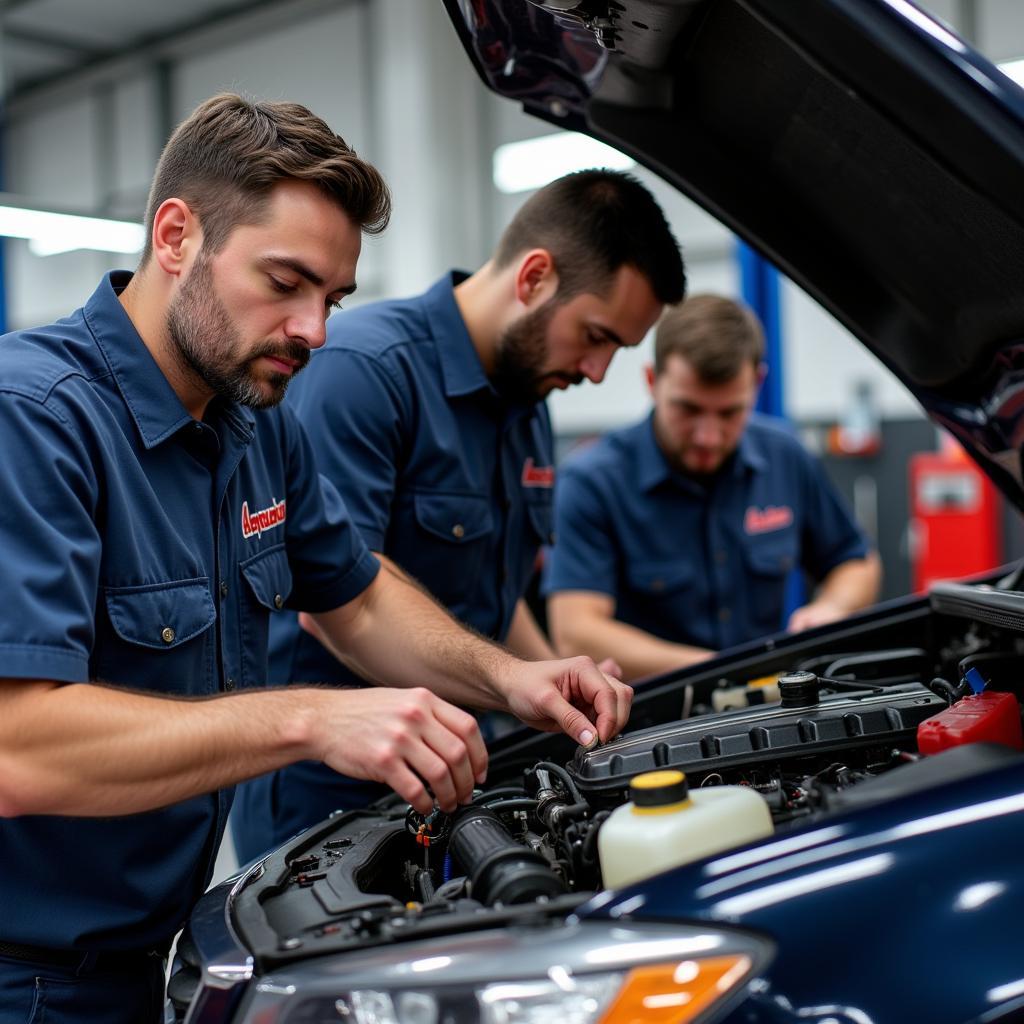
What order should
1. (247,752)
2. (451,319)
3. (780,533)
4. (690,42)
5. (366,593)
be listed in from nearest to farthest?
(247,752) → (690,42) → (366,593) → (451,319) → (780,533)

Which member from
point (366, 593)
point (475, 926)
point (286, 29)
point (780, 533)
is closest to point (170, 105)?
point (286, 29)

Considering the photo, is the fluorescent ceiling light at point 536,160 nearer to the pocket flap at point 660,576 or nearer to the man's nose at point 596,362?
the pocket flap at point 660,576

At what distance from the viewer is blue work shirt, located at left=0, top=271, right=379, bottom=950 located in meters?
1.06

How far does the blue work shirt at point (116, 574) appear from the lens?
106 cm

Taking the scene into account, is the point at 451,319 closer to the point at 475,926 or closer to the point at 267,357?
Result: the point at 267,357

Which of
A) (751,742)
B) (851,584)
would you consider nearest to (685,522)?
(851,584)

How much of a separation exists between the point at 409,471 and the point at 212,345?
651 millimetres

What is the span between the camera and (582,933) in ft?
2.69

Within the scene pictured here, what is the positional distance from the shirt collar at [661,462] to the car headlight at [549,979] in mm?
1840

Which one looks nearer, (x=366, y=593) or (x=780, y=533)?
(x=366, y=593)

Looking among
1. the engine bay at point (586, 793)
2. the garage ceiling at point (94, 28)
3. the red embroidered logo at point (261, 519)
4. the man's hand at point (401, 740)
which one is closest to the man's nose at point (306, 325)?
the red embroidered logo at point (261, 519)

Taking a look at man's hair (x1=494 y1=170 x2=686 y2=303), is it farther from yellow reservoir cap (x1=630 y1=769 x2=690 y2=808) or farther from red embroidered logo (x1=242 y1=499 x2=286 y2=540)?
yellow reservoir cap (x1=630 y1=769 x2=690 y2=808)

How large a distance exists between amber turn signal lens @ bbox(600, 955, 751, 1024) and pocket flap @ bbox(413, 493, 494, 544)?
118cm

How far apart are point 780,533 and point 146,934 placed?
1825 mm
